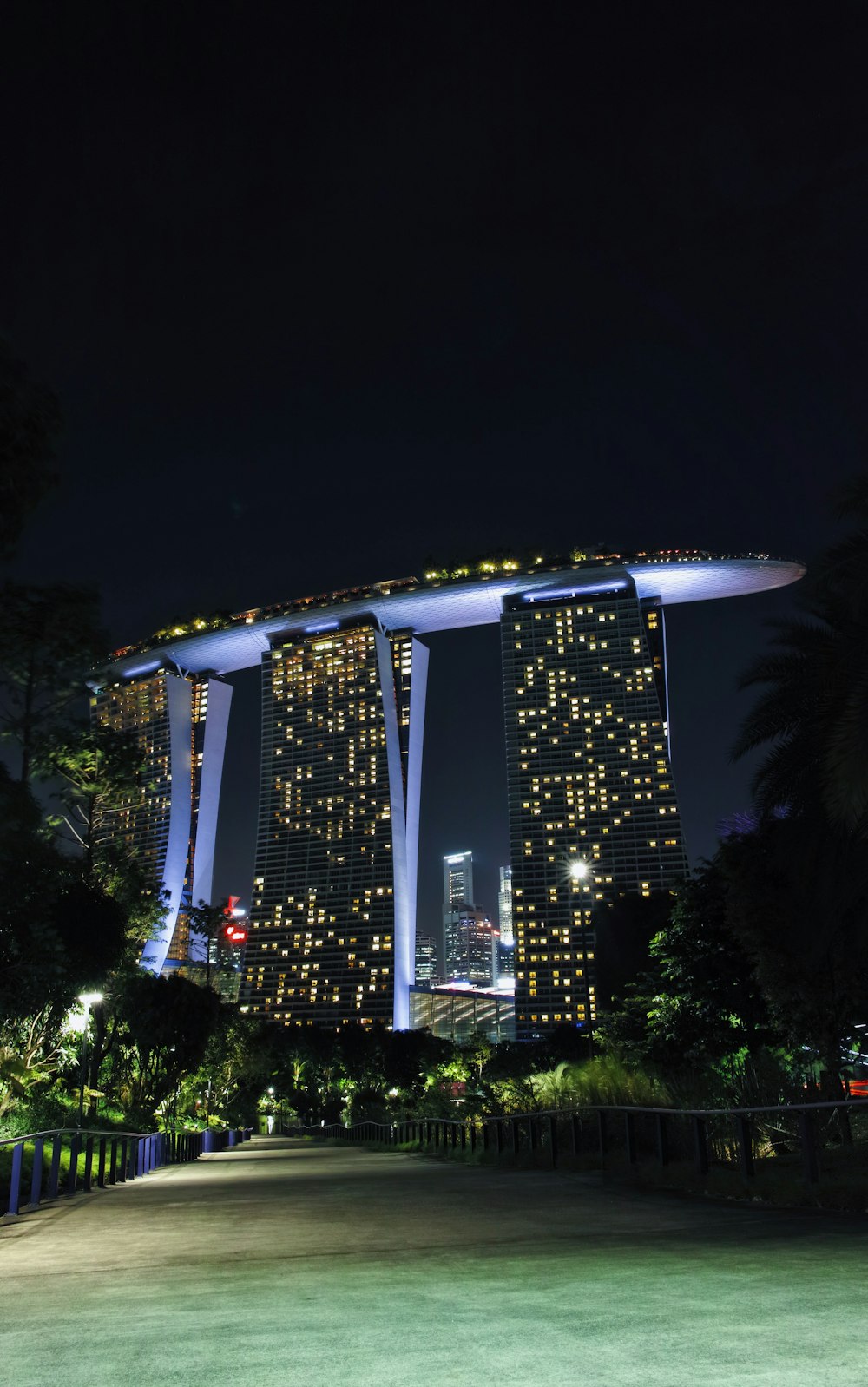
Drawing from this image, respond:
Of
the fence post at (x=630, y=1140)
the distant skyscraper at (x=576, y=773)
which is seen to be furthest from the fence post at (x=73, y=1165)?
the distant skyscraper at (x=576, y=773)

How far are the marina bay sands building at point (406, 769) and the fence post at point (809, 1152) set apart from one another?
438 ft

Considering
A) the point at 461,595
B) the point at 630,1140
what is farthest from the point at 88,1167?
the point at 461,595

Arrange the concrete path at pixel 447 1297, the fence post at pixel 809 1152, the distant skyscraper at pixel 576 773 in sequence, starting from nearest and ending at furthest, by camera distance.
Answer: the concrete path at pixel 447 1297 → the fence post at pixel 809 1152 → the distant skyscraper at pixel 576 773

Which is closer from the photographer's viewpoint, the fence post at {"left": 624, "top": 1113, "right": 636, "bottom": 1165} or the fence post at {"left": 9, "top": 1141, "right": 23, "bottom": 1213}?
the fence post at {"left": 9, "top": 1141, "right": 23, "bottom": 1213}

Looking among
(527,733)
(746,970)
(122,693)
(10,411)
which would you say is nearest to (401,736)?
(527,733)

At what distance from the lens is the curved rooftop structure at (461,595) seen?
16062cm

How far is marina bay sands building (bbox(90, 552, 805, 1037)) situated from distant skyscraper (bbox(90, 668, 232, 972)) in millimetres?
453

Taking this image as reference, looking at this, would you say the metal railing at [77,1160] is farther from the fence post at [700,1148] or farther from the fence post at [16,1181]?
the fence post at [700,1148]

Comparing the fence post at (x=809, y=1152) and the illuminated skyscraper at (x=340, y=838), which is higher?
the illuminated skyscraper at (x=340, y=838)

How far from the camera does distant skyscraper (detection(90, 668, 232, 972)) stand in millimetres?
165000

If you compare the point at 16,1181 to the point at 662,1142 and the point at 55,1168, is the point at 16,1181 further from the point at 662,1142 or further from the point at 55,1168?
the point at 662,1142

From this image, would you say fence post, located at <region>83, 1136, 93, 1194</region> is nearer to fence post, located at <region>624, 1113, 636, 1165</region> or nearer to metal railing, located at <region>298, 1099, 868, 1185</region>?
metal railing, located at <region>298, 1099, 868, 1185</region>

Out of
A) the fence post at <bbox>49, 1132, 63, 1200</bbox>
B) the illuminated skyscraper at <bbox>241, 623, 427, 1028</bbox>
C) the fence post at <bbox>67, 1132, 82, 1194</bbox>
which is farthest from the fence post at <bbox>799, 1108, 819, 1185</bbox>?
the illuminated skyscraper at <bbox>241, 623, 427, 1028</bbox>

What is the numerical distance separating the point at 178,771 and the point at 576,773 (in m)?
58.7
